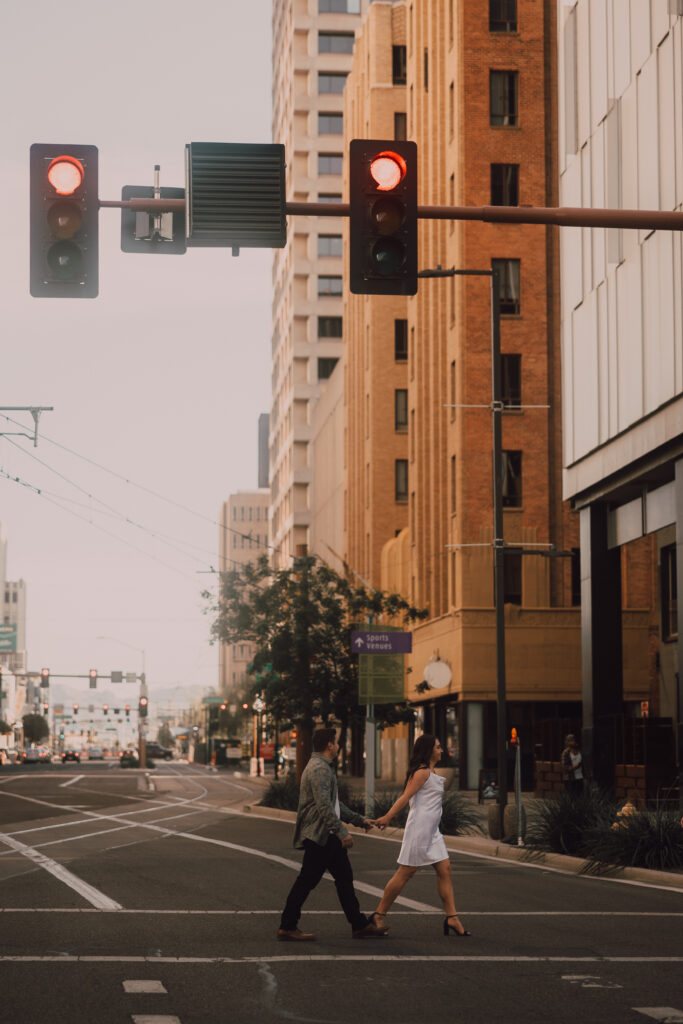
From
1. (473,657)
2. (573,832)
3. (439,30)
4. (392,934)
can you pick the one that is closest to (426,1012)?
(392,934)

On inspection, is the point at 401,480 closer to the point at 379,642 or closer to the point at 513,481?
the point at 513,481

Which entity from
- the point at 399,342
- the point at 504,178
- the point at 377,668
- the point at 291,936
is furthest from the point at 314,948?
the point at 399,342

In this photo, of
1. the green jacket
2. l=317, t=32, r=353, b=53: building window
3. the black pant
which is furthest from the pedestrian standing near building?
l=317, t=32, r=353, b=53: building window

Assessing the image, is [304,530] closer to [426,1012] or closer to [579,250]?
[579,250]

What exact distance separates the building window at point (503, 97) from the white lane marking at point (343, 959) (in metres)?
42.2

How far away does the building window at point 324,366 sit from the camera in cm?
10944

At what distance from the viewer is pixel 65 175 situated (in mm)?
10922

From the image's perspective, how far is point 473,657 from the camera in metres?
47.8

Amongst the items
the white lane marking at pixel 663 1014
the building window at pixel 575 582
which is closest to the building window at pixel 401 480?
the building window at pixel 575 582

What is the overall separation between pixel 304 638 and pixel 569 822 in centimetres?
1864

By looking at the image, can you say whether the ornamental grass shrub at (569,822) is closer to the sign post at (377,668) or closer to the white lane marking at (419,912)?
the white lane marking at (419,912)

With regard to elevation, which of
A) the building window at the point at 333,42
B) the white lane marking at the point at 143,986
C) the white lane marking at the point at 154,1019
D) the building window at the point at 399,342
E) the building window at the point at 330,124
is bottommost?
the white lane marking at the point at 143,986

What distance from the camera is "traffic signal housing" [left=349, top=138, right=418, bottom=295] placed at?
36.2 feet

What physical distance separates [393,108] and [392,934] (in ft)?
217
